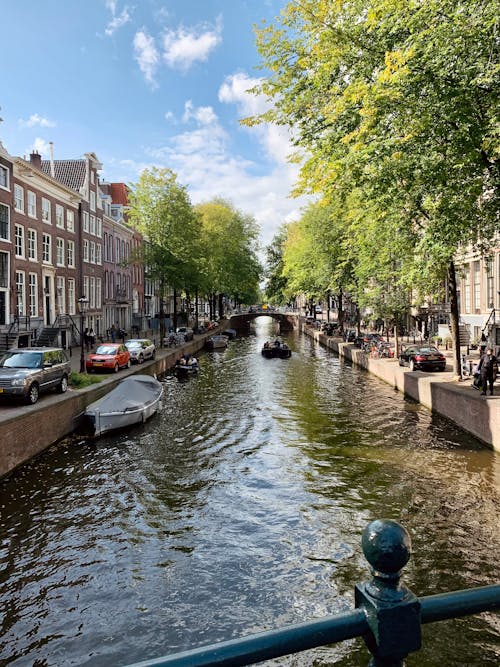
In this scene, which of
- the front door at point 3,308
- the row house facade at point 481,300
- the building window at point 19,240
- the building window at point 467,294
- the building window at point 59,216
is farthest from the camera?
the building window at point 59,216

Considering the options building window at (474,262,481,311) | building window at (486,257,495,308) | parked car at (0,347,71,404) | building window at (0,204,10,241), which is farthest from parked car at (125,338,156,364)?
building window at (474,262,481,311)

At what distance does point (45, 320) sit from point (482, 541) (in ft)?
107

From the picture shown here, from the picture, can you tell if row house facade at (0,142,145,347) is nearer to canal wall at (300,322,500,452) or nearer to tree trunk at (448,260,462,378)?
canal wall at (300,322,500,452)

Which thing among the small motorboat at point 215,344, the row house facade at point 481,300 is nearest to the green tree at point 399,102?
the row house facade at point 481,300

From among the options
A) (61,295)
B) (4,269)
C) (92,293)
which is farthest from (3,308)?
(92,293)

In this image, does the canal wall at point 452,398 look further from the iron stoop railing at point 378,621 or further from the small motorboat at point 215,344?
the small motorboat at point 215,344

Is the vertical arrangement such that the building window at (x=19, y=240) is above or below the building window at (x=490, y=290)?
above

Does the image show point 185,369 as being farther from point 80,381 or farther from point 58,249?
point 58,249

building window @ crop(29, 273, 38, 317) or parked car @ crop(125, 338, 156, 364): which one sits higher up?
building window @ crop(29, 273, 38, 317)

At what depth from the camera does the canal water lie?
293 inches

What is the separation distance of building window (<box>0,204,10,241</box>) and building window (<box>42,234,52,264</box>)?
546 cm

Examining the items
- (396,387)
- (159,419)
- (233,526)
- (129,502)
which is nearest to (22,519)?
(129,502)

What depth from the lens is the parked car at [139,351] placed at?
30.5 m

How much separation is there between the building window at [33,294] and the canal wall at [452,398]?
73.7 feet
